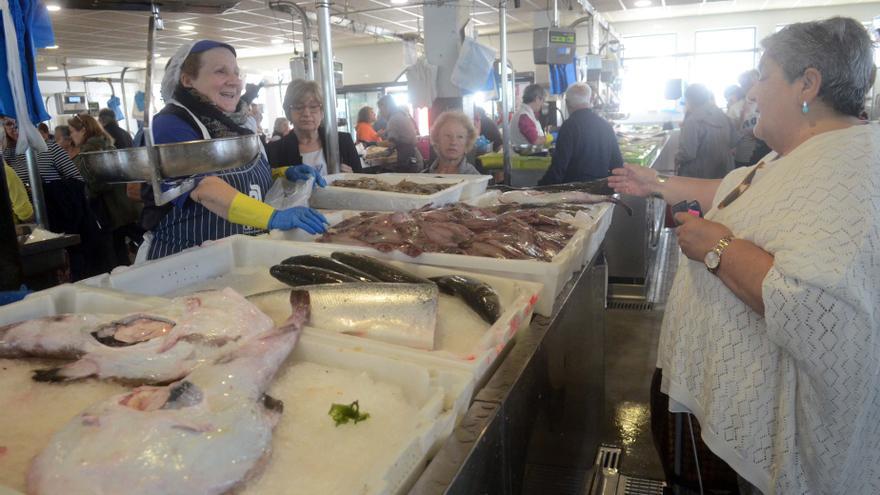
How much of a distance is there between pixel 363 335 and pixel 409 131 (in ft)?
17.6

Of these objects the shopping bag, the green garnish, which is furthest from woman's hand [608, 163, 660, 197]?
the shopping bag

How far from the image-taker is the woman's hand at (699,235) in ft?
6.07

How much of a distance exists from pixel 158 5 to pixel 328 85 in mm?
2326

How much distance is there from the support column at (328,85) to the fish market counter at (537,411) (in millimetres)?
2090

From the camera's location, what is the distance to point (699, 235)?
190cm

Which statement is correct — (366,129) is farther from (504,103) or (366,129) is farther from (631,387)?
(631,387)

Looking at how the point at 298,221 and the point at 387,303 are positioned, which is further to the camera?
the point at 298,221

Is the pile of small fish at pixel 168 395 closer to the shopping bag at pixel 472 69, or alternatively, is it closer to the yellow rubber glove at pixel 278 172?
the yellow rubber glove at pixel 278 172

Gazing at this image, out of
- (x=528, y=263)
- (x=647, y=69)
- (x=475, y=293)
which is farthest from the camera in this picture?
(x=647, y=69)

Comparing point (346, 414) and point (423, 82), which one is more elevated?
point (423, 82)

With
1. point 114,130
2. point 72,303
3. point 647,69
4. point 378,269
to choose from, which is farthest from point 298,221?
point 647,69

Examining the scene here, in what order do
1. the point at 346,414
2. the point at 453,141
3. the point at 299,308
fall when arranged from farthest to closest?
1. the point at 453,141
2. the point at 299,308
3. the point at 346,414

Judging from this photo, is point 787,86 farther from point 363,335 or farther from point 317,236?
point 317,236

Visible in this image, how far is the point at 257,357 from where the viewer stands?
4.14 ft
